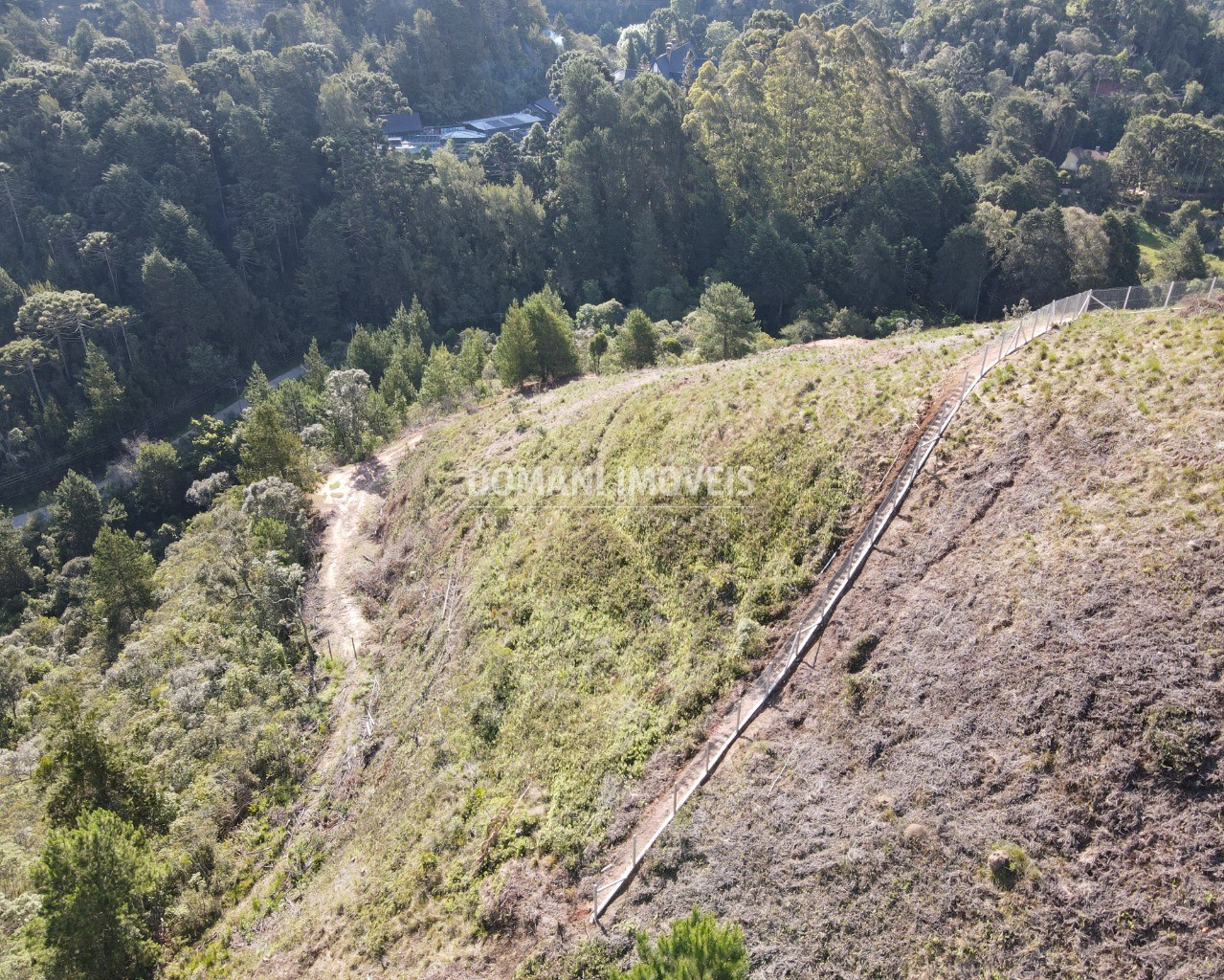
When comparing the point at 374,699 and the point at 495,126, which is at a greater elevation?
the point at 495,126

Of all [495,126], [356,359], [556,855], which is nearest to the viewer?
[556,855]

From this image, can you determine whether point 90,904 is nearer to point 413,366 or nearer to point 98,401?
point 413,366

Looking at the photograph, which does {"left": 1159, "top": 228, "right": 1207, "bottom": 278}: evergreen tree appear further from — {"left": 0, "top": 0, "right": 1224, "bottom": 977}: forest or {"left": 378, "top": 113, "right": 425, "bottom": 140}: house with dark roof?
{"left": 378, "top": 113, "right": 425, "bottom": 140}: house with dark roof

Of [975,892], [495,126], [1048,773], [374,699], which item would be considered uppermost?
[495,126]

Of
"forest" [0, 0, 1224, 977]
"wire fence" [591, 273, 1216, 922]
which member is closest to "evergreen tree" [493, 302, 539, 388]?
"forest" [0, 0, 1224, 977]

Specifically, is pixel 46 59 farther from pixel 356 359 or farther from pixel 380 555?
pixel 380 555

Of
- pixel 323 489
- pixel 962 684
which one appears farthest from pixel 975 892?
pixel 323 489

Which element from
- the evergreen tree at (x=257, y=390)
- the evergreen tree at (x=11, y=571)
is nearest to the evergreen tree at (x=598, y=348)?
the evergreen tree at (x=257, y=390)

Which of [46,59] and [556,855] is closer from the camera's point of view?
[556,855]

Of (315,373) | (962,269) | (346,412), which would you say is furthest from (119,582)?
(962,269)
